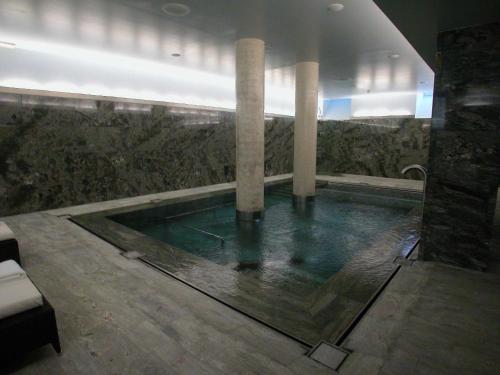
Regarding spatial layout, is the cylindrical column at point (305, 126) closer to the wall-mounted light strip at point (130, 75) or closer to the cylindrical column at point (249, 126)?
the cylindrical column at point (249, 126)

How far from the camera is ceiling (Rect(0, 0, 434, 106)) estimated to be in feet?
14.7

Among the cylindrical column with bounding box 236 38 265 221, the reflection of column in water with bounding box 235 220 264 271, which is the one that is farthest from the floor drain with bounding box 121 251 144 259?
the cylindrical column with bounding box 236 38 265 221

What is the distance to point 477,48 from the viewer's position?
3.12 meters

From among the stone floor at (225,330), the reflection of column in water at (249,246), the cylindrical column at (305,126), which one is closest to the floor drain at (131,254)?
the stone floor at (225,330)

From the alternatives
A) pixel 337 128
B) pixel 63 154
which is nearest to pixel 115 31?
pixel 63 154

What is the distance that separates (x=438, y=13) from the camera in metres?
2.90

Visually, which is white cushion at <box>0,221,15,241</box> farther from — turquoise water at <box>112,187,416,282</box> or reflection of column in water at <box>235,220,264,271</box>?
reflection of column in water at <box>235,220,264,271</box>

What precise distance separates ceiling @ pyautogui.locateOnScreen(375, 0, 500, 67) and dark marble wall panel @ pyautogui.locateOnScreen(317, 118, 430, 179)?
8.91 meters

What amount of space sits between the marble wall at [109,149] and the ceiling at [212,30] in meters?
1.21

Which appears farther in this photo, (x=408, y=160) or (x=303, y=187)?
(x=408, y=160)

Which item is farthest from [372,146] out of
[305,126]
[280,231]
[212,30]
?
[212,30]

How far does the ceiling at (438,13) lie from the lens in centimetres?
269

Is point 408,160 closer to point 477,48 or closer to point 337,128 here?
point 337,128

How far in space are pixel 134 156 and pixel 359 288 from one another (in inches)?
248
